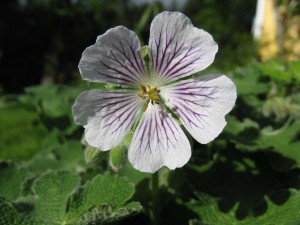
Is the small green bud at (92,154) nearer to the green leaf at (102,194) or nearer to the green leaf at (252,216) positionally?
the green leaf at (102,194)

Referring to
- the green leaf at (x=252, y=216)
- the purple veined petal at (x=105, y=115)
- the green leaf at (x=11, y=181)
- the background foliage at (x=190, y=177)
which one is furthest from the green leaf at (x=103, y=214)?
the green leaf at (x=11, y=181)

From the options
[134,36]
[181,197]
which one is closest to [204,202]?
[181,197]

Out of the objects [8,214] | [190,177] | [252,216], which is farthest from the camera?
[190,177]

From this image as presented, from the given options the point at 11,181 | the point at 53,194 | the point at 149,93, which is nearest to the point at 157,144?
the point at 149,93

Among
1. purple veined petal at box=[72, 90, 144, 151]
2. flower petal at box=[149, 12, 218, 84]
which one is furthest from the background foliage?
flower petal at box=[149, 12, 218, 84]

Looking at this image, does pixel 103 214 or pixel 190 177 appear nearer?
pixel 103 214

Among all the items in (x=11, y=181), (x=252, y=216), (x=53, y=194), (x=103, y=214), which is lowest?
(x=252, y=216)

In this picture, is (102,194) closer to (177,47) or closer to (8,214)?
(8,214)
